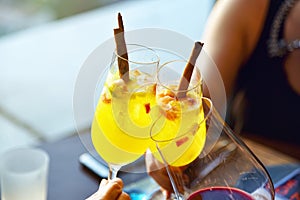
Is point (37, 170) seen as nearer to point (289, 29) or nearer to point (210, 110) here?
point (210, 110)

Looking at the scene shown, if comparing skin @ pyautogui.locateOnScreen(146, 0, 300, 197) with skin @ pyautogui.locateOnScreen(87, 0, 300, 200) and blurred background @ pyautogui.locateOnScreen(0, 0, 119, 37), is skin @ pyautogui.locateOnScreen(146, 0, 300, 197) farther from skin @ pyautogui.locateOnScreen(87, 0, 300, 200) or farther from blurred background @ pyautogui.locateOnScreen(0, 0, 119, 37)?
blurred background @ pyautogui.locateOnScreen(0, 0, 119, 37)

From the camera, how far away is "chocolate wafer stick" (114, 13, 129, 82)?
2.91ft

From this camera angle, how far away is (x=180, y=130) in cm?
83

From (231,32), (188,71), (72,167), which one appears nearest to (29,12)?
(231,32)

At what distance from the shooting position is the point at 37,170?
105 centimetres

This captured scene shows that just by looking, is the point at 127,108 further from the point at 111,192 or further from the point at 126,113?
the point at 111,192

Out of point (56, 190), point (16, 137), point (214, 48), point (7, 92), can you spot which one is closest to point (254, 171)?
point (56, 190)

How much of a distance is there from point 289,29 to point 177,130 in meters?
0.80

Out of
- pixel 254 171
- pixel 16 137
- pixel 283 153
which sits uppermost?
pixel 254 171

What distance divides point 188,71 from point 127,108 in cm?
12

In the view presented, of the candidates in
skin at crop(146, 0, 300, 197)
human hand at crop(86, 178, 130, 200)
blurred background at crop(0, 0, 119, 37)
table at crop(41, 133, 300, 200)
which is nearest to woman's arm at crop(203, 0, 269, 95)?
skin at crop(146, 0, 300, 197)

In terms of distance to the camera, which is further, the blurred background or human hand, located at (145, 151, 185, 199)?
the blurred background

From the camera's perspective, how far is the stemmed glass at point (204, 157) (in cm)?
78

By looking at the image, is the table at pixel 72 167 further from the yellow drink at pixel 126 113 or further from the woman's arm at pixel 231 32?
the woman's arm at pixel 231 32
